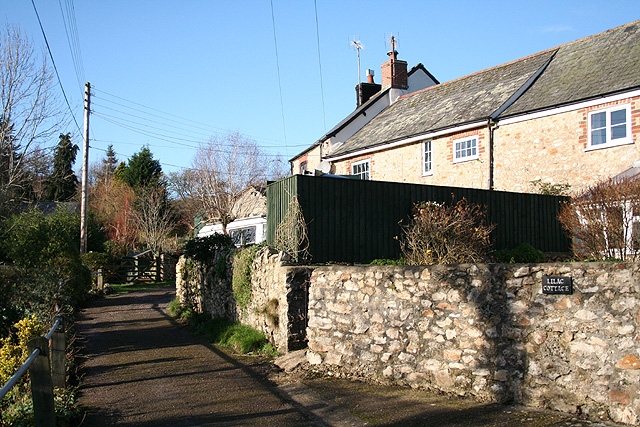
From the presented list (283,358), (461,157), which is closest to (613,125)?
→ (461,157)

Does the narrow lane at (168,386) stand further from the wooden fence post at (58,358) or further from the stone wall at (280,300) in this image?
the stone wall at (280,300)

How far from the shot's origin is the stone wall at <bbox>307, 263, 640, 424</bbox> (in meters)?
5.30

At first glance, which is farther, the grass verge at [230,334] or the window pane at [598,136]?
the window pane at [598,136]

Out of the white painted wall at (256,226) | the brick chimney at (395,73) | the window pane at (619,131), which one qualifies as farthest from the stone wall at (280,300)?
the brick chimney at (395,73)

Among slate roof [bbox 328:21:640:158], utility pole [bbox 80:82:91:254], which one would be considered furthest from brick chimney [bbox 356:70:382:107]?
utility pole [bbox 80:82:91:254]

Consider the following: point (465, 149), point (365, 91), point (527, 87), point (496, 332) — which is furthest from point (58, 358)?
point (365, 91)

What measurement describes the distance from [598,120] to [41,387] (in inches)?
591

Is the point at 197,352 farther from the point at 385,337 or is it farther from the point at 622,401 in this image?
the point at 622,401

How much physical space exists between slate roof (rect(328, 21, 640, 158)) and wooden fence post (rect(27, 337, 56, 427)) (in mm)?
14805

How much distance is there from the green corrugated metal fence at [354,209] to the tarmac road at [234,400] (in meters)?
2.82

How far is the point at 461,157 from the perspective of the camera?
18.0 meters

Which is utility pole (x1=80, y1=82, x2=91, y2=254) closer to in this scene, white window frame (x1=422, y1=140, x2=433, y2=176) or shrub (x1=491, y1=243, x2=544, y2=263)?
white window frame (x1=422, y1=140, x2=433, y2=176)

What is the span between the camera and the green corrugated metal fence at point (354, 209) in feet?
32.3

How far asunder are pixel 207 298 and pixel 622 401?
10628mm
